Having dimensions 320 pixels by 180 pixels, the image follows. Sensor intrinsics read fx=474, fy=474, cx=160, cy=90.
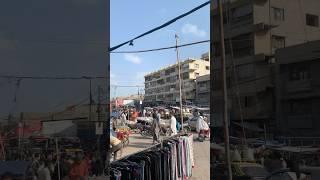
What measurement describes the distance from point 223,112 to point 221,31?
342 mm

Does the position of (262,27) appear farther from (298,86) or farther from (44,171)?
(44,171)

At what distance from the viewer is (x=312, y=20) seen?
5.84ft

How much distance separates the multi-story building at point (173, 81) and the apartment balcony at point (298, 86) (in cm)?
41

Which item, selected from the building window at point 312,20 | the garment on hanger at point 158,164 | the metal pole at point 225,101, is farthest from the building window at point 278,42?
the garment on hanger at point 158,164

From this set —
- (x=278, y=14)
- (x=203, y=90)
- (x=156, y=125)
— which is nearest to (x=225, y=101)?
(x=203, y=90)

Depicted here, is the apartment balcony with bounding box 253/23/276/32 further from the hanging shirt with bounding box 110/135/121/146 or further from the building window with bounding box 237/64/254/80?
the hanging shirt with bounding box 110/135/121/146

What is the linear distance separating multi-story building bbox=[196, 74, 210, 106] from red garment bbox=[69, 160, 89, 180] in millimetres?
627

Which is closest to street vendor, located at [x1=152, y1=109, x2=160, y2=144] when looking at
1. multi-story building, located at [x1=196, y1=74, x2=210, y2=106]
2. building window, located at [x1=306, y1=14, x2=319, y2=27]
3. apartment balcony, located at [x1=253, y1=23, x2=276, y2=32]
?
multi-story building, located at [x1=196, y1=74, x2=210, y2=106]

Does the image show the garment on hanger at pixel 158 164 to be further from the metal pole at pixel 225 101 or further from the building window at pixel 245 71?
the building window at pixel 245 71

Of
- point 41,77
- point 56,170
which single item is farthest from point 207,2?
point 56,170

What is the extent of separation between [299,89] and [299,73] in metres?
0.06

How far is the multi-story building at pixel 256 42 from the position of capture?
1800mm

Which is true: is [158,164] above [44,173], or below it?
below

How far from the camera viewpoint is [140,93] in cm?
249
